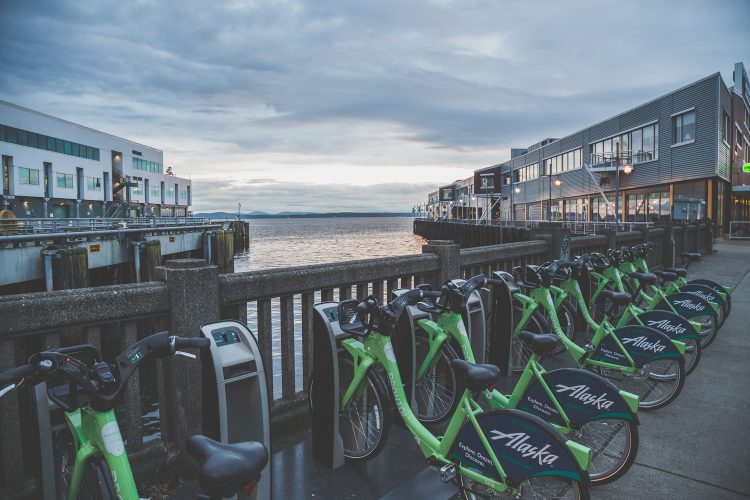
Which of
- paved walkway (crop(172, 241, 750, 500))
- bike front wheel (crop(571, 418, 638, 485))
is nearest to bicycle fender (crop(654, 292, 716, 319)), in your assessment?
paved walkway (crop(172, 241, 750, 500))

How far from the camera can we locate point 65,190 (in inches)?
2317

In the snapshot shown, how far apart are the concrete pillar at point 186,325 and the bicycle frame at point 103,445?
43.2 inches

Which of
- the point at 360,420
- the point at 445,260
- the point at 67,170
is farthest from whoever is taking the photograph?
the point at 67,170

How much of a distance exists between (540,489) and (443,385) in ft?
5.77

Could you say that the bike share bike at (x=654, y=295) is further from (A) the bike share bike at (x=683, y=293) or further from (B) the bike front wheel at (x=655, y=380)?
(B) the bike front wheel at (x=655, y=380)

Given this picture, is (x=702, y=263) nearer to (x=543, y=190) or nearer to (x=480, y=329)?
(x=480, y=329)

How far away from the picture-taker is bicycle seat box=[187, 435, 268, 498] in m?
1.44

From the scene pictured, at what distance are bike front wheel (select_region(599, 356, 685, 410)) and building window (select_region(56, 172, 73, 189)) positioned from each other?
66.4m

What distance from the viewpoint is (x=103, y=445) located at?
6.57ft

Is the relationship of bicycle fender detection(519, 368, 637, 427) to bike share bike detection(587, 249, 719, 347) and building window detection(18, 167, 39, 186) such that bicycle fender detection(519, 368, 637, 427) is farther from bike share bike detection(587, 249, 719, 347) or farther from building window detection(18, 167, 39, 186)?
building window detection(18, 167, 39, 186)

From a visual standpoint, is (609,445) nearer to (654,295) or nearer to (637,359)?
(637,359)

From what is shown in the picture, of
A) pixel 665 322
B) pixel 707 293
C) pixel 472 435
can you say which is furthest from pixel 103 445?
pixel 707 293

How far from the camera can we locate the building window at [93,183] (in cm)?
6388

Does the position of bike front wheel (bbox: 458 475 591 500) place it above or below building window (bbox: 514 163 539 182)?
below
